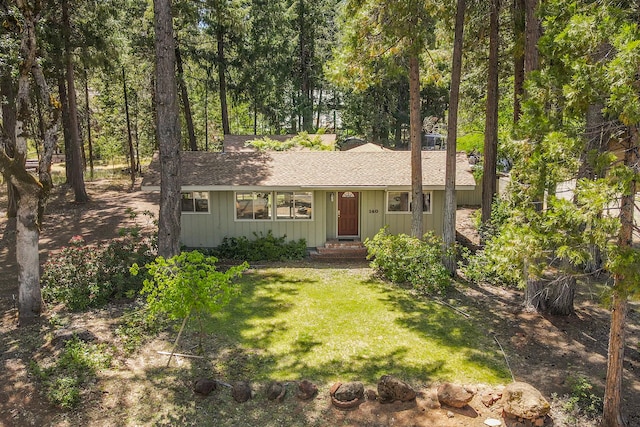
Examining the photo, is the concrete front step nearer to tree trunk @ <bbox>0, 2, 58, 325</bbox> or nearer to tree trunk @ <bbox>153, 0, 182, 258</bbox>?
tree trunk @ <bbox>153, 0, 182, 258</bbox>

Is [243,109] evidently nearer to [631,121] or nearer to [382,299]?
[382,299]

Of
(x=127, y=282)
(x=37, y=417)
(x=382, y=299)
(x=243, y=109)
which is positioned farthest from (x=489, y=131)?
(x=243, y=109)

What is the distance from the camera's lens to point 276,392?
771cm

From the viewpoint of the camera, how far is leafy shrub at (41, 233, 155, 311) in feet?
38.2

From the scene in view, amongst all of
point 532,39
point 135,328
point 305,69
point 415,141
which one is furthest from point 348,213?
point 305,69

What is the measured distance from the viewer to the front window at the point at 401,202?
17375mm

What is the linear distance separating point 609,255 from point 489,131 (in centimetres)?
1072

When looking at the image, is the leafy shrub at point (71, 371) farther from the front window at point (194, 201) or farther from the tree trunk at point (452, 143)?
the tree trunk at point (452, 143)

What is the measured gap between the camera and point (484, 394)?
7.84m

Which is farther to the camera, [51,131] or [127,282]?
[127,282]

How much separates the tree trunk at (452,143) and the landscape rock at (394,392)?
7190mm

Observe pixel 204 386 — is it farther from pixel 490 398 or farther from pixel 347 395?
pixel 490 398

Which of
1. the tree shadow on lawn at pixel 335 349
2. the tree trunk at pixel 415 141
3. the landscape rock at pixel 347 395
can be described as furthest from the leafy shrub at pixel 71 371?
the tree trunk at pixel 415 141

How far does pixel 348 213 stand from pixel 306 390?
10450mm
